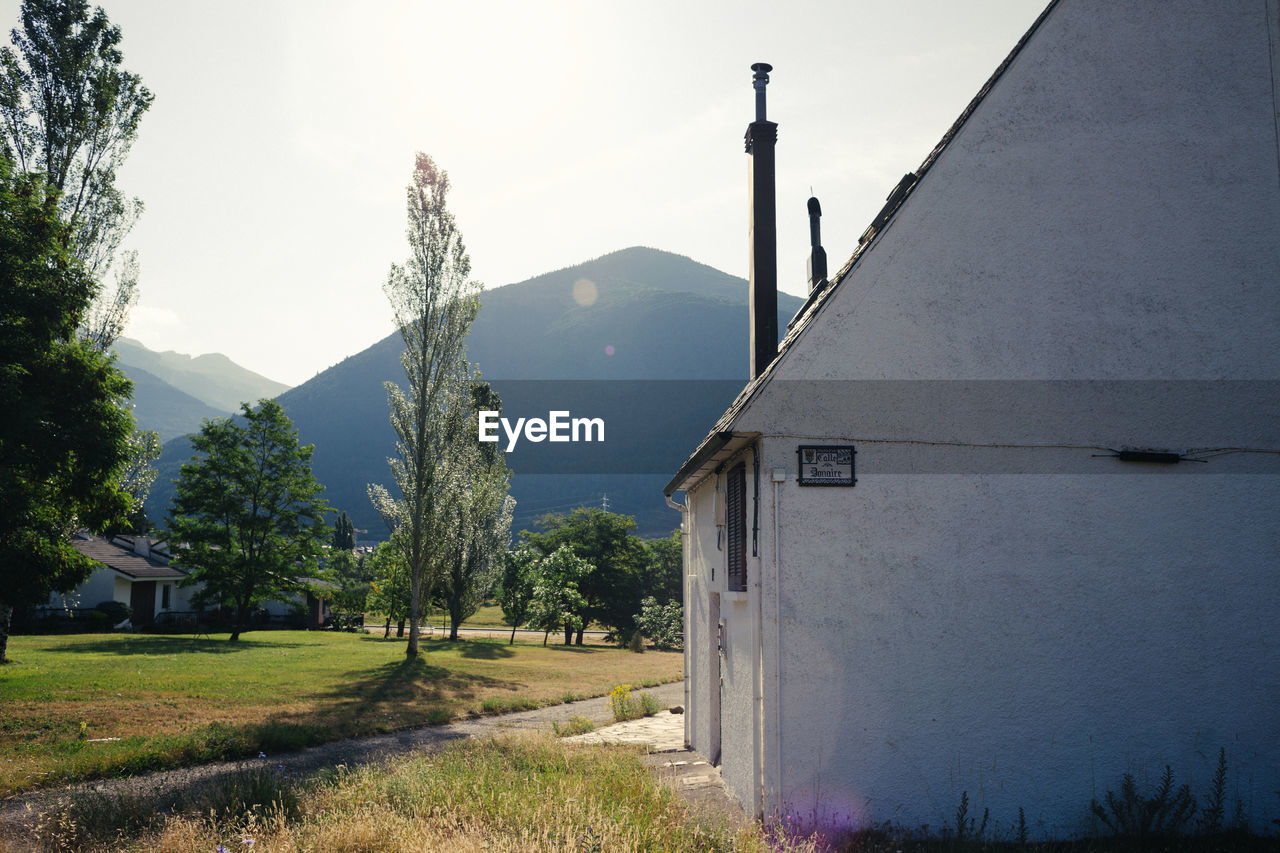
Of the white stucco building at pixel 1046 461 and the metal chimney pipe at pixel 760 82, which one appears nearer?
the white stucco building at pixel 1046 461

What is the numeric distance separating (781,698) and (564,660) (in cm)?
3281

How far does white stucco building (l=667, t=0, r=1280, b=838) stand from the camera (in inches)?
307

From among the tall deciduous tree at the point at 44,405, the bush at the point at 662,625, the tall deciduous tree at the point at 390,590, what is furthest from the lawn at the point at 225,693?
the bush at the point at 662,625

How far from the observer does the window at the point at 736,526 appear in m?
9.51

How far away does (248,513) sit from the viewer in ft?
135

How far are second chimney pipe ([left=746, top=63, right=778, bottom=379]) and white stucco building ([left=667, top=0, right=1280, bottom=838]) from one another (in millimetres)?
3958

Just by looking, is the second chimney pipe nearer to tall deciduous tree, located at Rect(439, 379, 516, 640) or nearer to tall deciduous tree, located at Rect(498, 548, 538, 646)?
tall deciduous tree, located at Rect(439, 379, 516, 640)

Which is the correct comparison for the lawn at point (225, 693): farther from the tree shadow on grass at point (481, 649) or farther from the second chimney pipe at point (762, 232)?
the second chimney pipe at point (762, 232)

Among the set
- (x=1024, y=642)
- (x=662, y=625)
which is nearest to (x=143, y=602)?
(x=662, y=625)

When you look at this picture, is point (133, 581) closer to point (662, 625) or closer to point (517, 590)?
point (517, 590)

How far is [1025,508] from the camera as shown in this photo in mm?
8234

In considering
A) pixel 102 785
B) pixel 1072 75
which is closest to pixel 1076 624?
pixel 1072 75

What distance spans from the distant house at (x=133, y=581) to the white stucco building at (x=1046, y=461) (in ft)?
151

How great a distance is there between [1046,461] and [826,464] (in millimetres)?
2564
